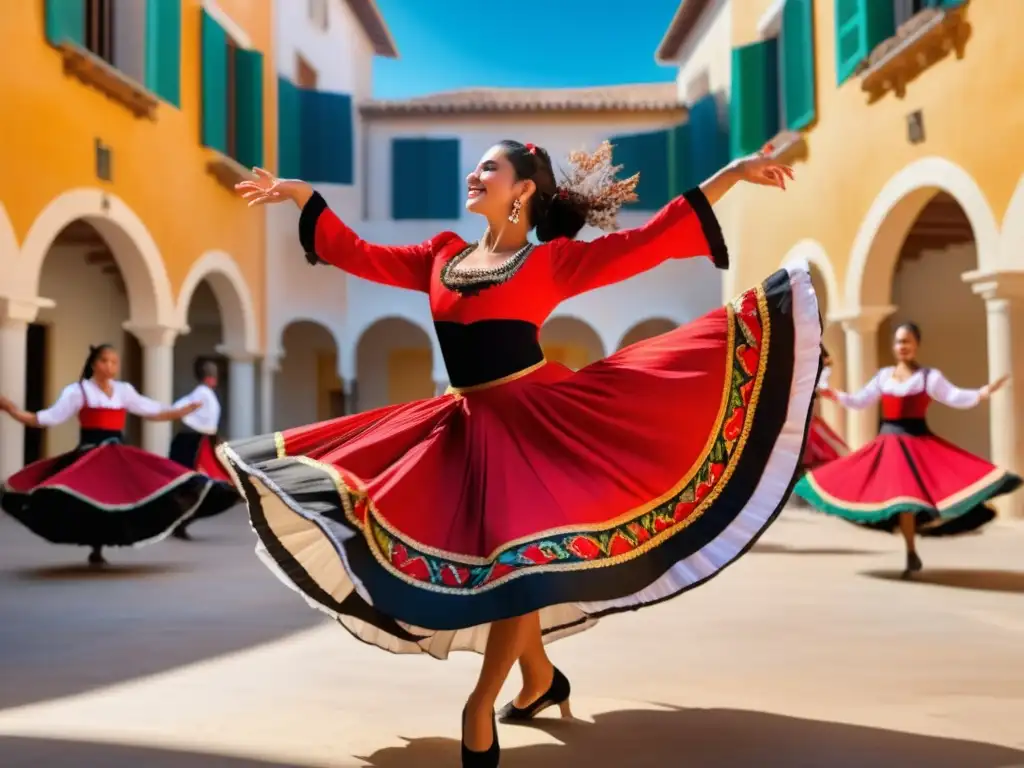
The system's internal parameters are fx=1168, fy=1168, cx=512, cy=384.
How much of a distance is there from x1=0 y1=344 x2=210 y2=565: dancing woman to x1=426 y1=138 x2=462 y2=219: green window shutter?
1102 cm

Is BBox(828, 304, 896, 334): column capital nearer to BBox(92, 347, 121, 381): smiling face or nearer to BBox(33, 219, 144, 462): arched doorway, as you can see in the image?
BBox(92, 347, 121, 381): smiling face

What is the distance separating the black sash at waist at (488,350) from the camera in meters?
3.12

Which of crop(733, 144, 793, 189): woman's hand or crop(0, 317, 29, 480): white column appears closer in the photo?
crop(733, 144, 793, 189): woman's hand

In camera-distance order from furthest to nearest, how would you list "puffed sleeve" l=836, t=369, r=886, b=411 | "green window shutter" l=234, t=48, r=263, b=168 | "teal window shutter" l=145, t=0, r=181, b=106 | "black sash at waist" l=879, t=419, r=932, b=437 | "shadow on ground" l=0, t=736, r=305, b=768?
1. "green window shutter" l=234, t=48, r=263, b=168
2. "teal window shutter" l=145, t=0, r=181, b=106
3. "puffed sleeve" l=836, t=369, r=886, b=411
4. "black sash at waist" l=879, t=419, r=932, b=437
5. "shadow on ground" l=0, t=736, r=305, b=768

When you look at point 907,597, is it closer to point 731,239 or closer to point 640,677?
point 640,677

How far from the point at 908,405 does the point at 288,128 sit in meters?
11.7

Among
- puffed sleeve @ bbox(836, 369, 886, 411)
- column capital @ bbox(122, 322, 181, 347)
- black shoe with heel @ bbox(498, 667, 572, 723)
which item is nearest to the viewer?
black shoe with heel @ bbox(498, 667, 572, 723)

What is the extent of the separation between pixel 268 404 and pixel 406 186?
13.3ft

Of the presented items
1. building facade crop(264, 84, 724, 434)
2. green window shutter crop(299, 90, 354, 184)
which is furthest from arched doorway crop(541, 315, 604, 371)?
green window shutter crop(299, 90, 354, 184)

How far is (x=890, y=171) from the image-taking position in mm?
11445

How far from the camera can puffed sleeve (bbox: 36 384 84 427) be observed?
7098 millimetres

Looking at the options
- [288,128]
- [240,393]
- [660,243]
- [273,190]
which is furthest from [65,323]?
[660,243]

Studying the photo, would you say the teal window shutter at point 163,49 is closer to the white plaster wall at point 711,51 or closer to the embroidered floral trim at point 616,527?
the white plaster wall at point 711,51

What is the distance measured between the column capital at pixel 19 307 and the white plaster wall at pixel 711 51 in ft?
32.7
